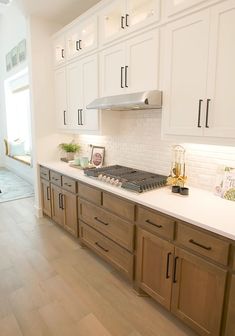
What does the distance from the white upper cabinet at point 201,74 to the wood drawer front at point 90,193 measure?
3.13 ft

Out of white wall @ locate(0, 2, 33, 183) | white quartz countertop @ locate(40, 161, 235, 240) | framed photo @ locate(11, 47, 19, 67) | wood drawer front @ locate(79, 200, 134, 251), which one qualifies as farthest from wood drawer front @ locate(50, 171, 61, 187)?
framed photo @ locate(11, 47, 19, 67)

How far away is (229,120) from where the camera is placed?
64.4 inches

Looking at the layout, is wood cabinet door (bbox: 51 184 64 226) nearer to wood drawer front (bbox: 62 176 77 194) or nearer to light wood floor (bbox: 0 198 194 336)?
wood drawer front (bbox: 62 176 77 194)

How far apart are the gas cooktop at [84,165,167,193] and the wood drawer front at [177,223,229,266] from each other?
0.56 m

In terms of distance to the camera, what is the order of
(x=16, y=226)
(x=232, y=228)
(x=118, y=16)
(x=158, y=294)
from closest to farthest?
(x=232, y=228) < (x=158, y=294) < (x=118, y=16) < (x=16, y=226)

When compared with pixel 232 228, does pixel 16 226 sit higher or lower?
lower

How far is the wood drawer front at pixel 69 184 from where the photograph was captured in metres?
2.83

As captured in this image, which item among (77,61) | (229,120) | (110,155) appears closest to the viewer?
(229,120)

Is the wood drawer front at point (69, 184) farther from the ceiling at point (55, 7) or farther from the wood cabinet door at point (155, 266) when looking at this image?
the ceiling at point (55, 7)

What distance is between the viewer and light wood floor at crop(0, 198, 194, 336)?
5.99ft

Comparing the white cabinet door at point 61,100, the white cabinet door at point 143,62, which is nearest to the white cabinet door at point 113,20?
the white cabinet door at point 143,62

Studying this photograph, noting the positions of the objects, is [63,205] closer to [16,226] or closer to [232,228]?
[16,226]

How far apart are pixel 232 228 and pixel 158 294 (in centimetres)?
89

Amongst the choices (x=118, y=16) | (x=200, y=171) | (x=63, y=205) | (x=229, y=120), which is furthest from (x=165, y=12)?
(x=63, y=205)
